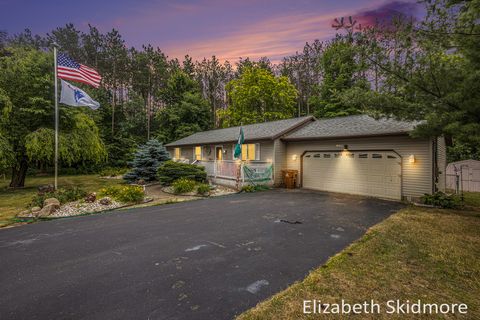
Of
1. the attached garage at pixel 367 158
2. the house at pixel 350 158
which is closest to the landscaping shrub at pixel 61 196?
the house at pixel 350 158

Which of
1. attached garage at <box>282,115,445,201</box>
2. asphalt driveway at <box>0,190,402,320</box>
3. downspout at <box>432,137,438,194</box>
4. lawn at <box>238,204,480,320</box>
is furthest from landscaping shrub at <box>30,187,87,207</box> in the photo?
downspout at <box>432,137,438,194</box>

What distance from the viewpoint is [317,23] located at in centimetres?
1056

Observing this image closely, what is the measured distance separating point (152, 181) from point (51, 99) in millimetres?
7341

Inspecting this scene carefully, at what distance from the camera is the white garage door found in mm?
9617

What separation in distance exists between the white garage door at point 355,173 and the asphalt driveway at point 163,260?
123 inches

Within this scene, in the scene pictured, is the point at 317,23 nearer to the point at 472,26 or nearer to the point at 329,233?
the point at 472,26

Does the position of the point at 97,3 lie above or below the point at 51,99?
above

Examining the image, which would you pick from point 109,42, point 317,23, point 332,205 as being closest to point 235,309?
point 332,205

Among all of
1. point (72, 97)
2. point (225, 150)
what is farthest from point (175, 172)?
point (72, 97)

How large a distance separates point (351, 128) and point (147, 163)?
13042 mm

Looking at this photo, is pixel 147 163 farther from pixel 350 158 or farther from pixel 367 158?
pixel 367 158

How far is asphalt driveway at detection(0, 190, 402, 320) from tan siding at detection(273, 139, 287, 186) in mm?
5709

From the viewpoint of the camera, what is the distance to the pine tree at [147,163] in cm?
1527

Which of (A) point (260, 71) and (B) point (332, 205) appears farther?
(A) point (260, 71)
